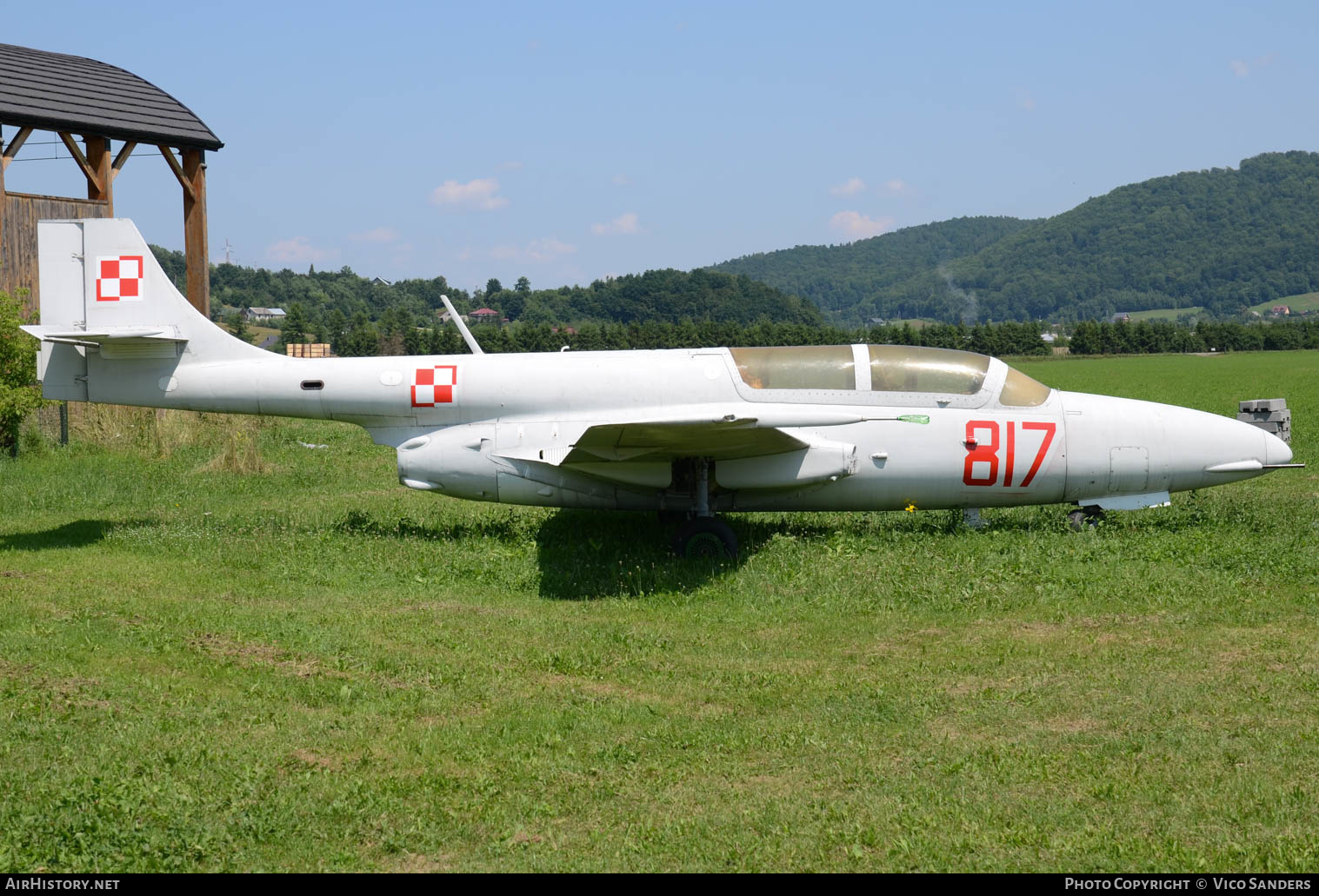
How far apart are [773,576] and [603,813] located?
15.8 feet

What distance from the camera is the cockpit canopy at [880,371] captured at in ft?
34.8

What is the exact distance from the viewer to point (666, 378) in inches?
422

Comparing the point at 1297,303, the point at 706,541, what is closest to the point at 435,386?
the point at 706,541

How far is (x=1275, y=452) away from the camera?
35.8 feet

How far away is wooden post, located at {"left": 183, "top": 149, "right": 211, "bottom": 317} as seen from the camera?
1997 cm

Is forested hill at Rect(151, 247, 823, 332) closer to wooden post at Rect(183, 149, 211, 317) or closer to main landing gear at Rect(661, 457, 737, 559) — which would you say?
wooden post at Rect(183, 149, 211, 317)

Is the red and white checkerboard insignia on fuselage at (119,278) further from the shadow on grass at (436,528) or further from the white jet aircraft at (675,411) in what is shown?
the shadow on grass at (436,528)

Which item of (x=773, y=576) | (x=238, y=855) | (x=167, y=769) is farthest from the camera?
(x=773, y=576)

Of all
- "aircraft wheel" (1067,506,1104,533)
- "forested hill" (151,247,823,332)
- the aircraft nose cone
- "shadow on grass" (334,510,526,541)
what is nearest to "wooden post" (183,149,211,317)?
"shadow on grass" (334,510,526,541)

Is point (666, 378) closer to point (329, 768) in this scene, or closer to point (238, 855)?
point (329, 768)

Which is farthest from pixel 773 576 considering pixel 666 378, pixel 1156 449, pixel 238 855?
pixel 238 855

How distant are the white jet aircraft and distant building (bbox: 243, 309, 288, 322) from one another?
96.8 meters

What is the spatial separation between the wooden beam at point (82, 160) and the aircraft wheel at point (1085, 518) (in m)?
16.6

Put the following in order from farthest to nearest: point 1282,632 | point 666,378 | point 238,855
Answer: point 666,378
point 1282,632
point 238,855
